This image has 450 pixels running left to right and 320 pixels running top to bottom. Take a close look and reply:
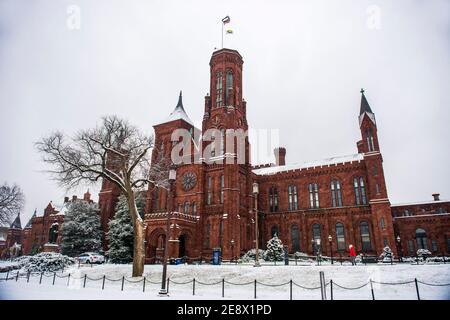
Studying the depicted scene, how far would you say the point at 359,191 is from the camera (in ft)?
130

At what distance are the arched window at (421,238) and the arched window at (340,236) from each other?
14079 millimetres

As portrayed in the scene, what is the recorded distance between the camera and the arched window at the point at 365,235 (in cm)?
3651

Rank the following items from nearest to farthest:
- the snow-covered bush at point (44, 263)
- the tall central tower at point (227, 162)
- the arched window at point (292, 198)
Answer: the snow-covered bush at point (44, 263)
the tall central tower at point (227, 162)
the arched window at point (292, 198)

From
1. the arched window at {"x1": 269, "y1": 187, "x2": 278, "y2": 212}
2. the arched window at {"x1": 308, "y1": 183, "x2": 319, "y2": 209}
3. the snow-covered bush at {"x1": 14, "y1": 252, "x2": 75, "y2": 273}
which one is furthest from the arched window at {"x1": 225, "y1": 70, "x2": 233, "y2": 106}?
the snow-covered bush at {"x1": 14, "y1": 252, "x2": 75, "y2": 273}

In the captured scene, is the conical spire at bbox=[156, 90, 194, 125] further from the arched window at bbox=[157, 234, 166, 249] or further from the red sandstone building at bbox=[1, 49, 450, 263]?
the arched window at bbox=[157, 234, 166, 249]

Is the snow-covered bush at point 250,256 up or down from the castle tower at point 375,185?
down

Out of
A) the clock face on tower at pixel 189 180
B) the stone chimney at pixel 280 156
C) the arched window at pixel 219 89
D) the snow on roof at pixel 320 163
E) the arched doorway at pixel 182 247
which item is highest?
the arched window at pixel 219 89

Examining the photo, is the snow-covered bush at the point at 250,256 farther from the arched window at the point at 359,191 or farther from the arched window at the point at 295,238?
the arched window at the point at 359,191

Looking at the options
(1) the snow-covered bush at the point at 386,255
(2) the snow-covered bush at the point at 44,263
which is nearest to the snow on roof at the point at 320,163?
(1) the snow-covered bush at the point at 386,255

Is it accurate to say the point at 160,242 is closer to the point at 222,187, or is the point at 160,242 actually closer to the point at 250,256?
the point at 222,187

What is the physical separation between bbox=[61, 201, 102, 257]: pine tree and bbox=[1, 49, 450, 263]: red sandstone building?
2.94 metres

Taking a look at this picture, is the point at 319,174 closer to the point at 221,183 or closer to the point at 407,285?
the point at 221,183

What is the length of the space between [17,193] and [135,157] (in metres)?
24.0

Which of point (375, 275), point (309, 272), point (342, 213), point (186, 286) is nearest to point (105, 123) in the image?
point (186, 286)
